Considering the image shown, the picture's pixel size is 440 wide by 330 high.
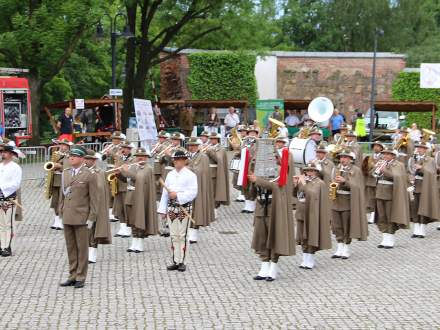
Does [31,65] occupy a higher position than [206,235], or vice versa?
[31,65]

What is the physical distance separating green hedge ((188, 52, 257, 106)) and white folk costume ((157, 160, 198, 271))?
99.6ft

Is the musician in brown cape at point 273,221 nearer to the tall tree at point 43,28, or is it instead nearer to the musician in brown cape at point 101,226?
the musician in brown cape at point 101,226

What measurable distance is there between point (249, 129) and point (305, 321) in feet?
35.5

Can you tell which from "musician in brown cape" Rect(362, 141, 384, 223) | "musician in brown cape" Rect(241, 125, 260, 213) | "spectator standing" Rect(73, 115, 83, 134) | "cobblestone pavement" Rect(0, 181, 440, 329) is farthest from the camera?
"spectator standing" Rect(73, 115, 83, 134)

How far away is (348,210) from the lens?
52.7 feet

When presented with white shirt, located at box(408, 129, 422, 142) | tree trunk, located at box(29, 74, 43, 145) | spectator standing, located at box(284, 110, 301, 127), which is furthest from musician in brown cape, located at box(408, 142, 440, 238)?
tree trunk, located at box(29, 74, 43, 145)

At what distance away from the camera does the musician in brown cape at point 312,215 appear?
1502cm

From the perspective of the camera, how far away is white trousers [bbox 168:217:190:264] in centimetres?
1442

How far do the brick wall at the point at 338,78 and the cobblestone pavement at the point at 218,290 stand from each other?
27.9m

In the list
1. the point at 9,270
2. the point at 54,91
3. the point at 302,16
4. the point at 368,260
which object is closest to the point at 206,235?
the point at 368,260

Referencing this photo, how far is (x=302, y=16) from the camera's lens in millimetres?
68125

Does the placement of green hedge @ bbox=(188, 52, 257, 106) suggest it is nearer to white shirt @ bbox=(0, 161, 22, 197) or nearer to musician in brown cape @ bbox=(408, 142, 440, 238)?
musician in brown cape @ bbox=(408, 142, 440, 238)

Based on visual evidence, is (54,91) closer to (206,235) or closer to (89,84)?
(89,84)

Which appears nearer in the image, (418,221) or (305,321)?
(305,321)
